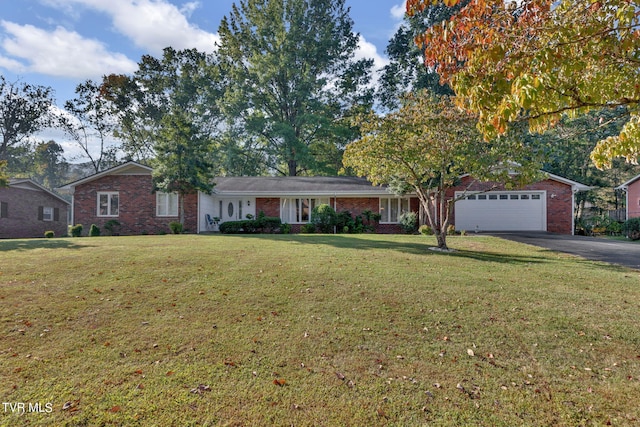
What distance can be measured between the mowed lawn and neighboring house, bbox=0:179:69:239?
61.4ft

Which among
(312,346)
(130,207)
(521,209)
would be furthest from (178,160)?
(521,209)

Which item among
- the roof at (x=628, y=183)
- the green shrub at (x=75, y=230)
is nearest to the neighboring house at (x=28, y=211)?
the green shrub at (x=75, y=230)

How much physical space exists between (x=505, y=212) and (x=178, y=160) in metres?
19.5

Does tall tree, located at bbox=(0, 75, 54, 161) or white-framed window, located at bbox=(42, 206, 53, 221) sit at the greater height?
tall tree, located at bbox=(0, 75, 54, 161)

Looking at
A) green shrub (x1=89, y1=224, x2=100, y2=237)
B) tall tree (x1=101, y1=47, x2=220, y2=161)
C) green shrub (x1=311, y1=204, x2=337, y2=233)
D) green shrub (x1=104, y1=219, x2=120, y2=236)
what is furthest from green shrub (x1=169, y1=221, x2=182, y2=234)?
tall tree (x1=101, y1=47, x2=220, y2=161)

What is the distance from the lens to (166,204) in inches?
820

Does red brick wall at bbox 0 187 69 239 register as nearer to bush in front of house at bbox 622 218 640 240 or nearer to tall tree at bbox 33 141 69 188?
bush in front of house at bbox 622 218 640 240

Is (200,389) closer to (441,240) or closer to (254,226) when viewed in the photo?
(441,240)

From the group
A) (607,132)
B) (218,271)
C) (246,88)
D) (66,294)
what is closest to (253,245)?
(218,271)

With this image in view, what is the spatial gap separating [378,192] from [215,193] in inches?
401

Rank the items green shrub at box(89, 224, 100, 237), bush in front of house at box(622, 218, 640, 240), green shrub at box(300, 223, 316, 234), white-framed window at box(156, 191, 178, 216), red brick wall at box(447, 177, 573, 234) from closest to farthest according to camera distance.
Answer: bush in front of house at box(622, 218, 640, 240) → green shrub at box(89, 224, 100, 237) → green shrub at box(300, 223, 316, 234) → white-framed window at box(156, 191, 178, 216) → red brick wall at box(447, 177, 573, 234)

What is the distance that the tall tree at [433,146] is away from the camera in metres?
10.5

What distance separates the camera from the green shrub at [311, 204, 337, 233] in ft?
66.0

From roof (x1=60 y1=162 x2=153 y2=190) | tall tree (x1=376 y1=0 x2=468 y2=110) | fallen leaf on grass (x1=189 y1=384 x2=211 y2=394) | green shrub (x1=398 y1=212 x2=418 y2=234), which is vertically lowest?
fallen leaf on grass (x1=189 y1=384 x2=211 y2=394)
